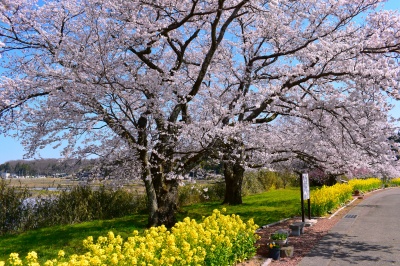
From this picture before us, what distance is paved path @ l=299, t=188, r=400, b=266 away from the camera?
302 inches

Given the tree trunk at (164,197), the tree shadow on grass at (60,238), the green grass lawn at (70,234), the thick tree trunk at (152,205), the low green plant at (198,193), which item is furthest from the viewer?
the low green plant at (198,193)

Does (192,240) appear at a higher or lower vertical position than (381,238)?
higher

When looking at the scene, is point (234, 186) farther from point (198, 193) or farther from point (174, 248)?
point (174, 248)

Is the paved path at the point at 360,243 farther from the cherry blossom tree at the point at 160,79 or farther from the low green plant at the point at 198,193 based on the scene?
the low green plant at the point at 198,193

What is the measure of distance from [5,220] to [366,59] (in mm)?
13480

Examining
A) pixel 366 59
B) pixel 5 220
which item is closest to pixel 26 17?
pixel 5 220

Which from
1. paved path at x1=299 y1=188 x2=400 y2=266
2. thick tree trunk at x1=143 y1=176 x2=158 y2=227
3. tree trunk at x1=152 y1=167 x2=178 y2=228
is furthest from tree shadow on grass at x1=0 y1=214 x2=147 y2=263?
paved path at x1=299 y1=188 x2=400 y2=266

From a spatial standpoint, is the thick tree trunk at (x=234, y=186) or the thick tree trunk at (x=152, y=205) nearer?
the thick tree trunk at (x=152, y=205)

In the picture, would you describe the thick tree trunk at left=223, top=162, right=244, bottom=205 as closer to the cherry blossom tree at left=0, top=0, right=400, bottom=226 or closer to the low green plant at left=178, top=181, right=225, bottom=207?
the low green plant at left=178, top=181, right=225, bottom=207

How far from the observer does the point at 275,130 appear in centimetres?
1683

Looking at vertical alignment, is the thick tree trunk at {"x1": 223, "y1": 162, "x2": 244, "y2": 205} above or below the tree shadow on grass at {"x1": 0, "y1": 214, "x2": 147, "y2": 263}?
above

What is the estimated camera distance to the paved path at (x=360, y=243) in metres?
7.67

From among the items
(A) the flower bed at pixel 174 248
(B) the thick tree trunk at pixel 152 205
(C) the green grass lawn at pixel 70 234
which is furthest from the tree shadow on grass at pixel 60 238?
(A) the flower bed at pixel 174 248

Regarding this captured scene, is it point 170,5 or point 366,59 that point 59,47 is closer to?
point 170,5
